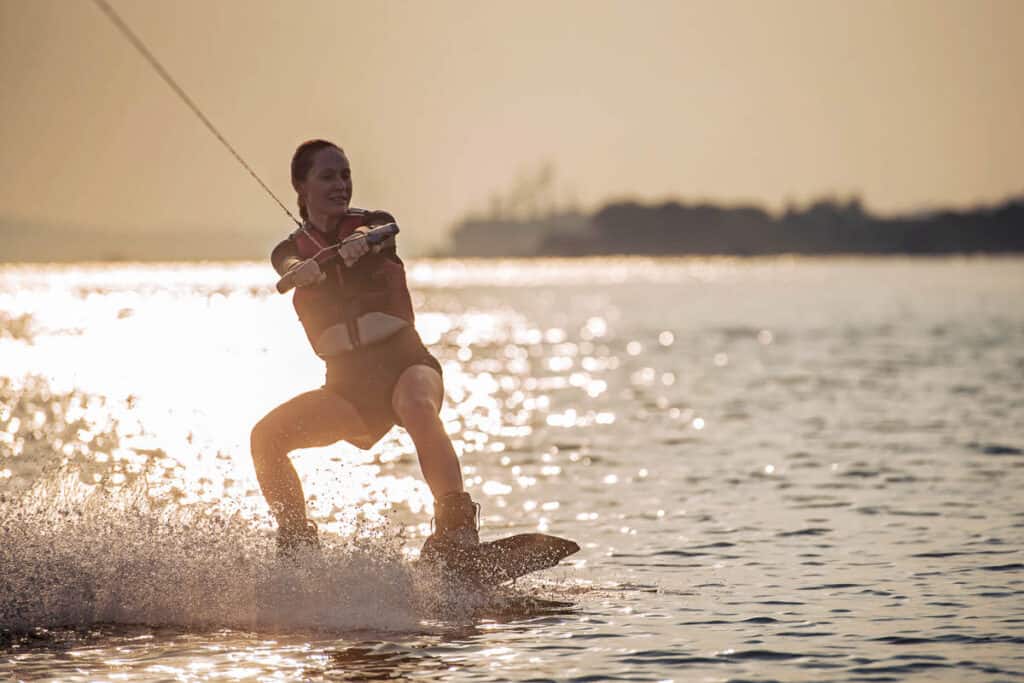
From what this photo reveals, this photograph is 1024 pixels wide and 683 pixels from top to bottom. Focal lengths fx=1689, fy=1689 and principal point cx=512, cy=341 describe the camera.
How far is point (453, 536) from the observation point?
29.3ft

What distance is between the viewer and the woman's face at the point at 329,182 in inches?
355

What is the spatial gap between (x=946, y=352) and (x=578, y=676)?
124ft

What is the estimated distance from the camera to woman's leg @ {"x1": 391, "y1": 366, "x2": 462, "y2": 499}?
8.90 meters

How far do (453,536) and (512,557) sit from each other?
42cm

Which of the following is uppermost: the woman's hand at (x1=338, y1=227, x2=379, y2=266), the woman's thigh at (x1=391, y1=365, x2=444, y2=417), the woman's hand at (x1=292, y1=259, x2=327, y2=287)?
the woman's hand at (x1=338, y1=227, x2=379, y2=266)

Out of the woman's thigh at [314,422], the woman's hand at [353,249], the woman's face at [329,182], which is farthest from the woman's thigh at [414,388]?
the woman's face at [329,182]

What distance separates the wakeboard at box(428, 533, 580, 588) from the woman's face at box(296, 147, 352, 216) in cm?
199

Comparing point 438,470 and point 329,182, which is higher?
point 329,182

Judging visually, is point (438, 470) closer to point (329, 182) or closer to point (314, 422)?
point (314, 422)

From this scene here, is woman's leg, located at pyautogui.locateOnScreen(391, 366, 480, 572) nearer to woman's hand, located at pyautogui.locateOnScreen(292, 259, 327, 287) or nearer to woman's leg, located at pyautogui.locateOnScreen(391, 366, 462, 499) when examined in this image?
woman's leg, located at pyautogui.locateOnScreen(391, 366, 462, 499)

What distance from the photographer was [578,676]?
7555mm

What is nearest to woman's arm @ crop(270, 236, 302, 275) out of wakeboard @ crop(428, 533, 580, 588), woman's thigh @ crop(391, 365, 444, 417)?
woman's thigh @ crop(391, 365, 444, 417)

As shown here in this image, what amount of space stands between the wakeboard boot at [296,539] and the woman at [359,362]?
0.36 metres

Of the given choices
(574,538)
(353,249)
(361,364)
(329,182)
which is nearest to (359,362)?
(361,364)
